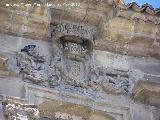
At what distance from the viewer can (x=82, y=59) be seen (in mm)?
10609

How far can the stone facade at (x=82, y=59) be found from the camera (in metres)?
9.91

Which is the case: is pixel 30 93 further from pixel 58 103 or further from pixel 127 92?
pixel 127 92

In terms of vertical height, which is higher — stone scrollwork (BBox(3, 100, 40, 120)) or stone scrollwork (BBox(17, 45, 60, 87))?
stone scrollwork (BBox(17, 45, 60, 87))

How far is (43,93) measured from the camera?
9898 millimetres

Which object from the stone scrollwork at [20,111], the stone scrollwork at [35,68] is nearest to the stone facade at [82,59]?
the stone scrollwork at [35,68]

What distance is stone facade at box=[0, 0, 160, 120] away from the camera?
9.91m

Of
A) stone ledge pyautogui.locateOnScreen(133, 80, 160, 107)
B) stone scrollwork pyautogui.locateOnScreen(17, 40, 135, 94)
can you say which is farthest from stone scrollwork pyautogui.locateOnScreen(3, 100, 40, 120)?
stone ledge pyautogui.locateOnScreen(133, 80, 160, 107)

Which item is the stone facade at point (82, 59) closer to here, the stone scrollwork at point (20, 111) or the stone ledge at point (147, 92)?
the stone ledge at point (147, 92)

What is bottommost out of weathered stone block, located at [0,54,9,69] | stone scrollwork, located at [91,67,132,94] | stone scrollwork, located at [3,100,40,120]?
stone scrollwork, located at [3,100,40,120]

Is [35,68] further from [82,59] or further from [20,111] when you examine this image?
[20,111]

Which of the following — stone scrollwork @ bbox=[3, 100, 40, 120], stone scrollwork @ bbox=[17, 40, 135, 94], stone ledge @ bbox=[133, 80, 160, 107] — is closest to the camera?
stone scrollwork @ bbox=[3, 100, 40, 120]

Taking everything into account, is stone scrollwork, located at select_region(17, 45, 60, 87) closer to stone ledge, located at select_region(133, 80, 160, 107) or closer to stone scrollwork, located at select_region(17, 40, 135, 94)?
stone scrollwork, located at select_region(17, 40, 135, 94)

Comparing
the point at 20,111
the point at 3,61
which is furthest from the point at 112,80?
the point at 20,111

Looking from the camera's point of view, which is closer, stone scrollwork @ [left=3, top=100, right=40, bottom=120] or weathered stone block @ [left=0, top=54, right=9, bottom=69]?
stone scrollwork @ [left=3, top=100, right=40, bottom=120]
